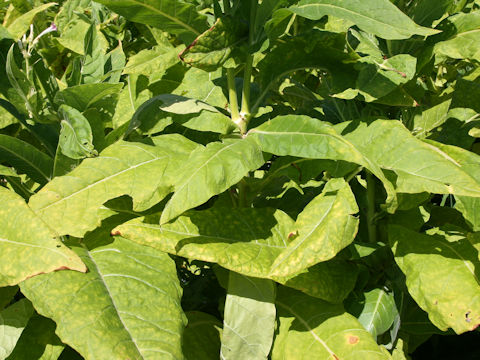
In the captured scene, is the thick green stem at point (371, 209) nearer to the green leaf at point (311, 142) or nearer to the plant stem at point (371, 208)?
the plant stem at point (371, 208)

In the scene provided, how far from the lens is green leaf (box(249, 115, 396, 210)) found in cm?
124

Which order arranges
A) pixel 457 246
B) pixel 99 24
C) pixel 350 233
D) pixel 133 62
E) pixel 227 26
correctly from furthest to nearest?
pixel 99 24 → pixel 133 62 → pixel 457 246 → pixel 227 26 → pixel 350 233

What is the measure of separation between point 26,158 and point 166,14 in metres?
0.64

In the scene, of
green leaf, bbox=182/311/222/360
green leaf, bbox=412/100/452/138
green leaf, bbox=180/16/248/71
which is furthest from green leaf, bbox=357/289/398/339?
green leaf, bbox=180/16/248/71

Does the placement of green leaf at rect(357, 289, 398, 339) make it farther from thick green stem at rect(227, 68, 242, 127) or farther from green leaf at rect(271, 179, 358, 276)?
thick green stem at rect(227, 68, 242, 127)

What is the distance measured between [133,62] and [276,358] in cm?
115

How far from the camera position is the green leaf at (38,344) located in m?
1.34

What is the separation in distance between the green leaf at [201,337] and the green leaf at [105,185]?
0.46 metres

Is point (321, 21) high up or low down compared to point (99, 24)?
up

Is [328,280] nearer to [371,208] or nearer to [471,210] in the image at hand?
[371,208]

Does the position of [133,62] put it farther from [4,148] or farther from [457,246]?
[457,246]

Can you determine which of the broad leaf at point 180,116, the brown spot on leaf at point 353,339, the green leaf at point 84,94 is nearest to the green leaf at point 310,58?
the broad leaf at point 180,116

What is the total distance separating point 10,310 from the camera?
4.51ft

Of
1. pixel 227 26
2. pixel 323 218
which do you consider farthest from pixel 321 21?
pixel 323 218
